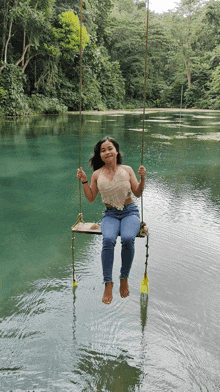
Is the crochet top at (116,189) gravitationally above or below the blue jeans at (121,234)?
above

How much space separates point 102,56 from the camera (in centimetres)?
2897

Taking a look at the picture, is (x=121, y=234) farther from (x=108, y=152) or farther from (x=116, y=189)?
(x=108, y=152)

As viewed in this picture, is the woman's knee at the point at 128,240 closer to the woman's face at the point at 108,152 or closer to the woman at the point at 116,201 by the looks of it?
the woman at the point at 116,201

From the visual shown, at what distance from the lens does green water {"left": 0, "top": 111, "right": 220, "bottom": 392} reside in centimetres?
215

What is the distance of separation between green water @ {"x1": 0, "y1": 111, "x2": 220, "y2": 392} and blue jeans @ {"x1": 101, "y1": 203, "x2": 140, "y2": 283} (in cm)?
45

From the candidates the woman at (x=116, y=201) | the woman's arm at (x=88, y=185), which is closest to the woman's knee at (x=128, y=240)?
the woman at (x=116, y=201)

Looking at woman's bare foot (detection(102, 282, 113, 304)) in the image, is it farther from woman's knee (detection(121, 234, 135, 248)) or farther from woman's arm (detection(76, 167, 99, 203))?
woman's arm (detection(76, 167, 99, 203))

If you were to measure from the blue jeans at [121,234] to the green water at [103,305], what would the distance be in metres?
0.45

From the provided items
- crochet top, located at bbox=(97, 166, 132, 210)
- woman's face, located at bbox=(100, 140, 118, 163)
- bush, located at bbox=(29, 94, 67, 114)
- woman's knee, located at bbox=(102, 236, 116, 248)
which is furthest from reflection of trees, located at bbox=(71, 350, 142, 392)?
bush, located at bbox=(29, 94, 67, 114)

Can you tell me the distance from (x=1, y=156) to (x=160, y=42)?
31.7m

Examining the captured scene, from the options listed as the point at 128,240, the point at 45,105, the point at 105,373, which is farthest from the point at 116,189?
the point at 45,105

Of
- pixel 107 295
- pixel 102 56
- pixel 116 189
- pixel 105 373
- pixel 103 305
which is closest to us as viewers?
pixel 105 373

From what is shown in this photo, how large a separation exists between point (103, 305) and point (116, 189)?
0.94 meters

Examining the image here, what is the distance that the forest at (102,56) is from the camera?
19625 millimetres
